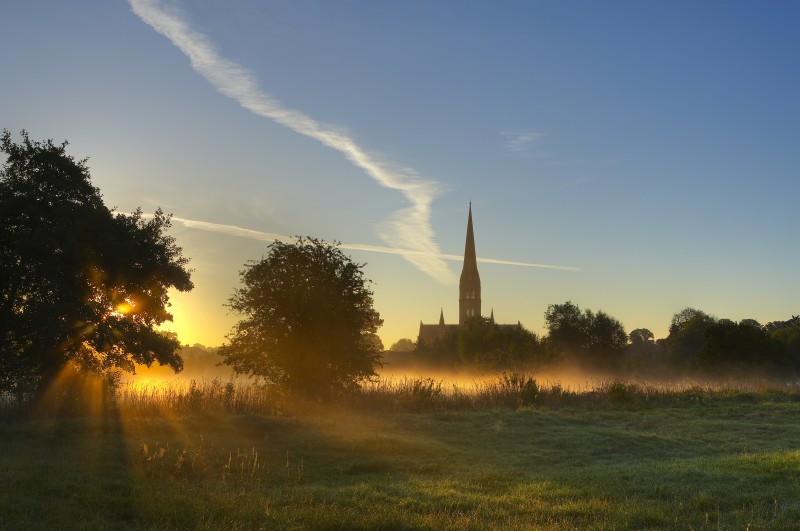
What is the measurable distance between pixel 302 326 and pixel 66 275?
791 cm

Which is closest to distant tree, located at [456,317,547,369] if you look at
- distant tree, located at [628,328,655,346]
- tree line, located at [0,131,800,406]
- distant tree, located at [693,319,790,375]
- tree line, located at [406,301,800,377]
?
tree line, located at [406,301,800,377]

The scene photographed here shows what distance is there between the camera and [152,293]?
79.4 feet

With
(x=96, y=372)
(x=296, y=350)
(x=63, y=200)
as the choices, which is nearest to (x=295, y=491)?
(x=296, y=350)

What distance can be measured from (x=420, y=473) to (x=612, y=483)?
3684 millimetres

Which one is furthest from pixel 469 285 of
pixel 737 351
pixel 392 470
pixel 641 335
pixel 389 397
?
pixel 392 470

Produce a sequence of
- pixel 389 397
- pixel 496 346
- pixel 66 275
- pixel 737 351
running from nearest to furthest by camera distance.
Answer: pixel 66 275
pixel 389 397
pixel 737 351
pixel 496 346

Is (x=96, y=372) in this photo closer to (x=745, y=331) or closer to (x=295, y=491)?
(x=295, y=491)

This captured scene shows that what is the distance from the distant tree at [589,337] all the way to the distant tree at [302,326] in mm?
41911

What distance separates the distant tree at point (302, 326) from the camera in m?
23.8

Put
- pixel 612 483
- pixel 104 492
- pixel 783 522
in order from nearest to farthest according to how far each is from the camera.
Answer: pixel 783 522
pixel 104 492
pixel 612 483

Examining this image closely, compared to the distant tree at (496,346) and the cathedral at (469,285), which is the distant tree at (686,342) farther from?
the cathedral at (469,285)

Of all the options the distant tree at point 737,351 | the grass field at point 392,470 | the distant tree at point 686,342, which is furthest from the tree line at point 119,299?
the distant tree at point 686,342

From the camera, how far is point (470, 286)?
152 meters

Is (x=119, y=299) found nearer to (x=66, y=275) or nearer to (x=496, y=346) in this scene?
(x=66, y=275)
